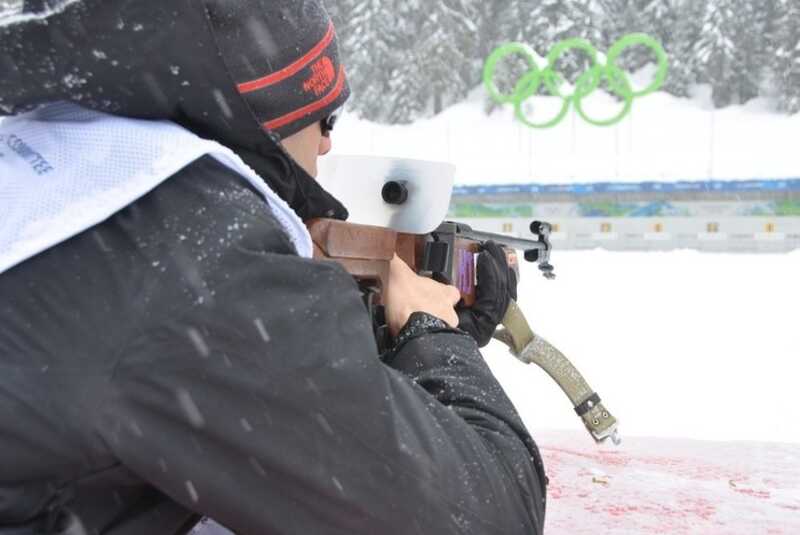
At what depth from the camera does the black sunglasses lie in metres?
1.36

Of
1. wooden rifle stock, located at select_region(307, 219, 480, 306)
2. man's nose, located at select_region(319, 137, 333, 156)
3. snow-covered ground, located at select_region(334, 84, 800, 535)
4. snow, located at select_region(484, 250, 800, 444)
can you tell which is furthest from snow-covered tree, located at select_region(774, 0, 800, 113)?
man's nose, located at select_region(319, 137, 333, 156)

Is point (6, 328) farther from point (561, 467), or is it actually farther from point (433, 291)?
point (561, 467)

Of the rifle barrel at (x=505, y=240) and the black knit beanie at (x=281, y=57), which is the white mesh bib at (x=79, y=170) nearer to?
the black knit beanie at (x=281, y=57)

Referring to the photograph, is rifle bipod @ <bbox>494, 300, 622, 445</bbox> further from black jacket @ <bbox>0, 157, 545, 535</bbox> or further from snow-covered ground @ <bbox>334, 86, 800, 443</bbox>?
snow-covered ground @ <bbox>334, 86, 800, 443</bbox>

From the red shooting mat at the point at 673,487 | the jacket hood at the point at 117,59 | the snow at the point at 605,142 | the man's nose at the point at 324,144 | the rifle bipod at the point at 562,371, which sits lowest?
the snow at the point at 605,142

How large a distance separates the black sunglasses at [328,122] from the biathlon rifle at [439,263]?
253mm

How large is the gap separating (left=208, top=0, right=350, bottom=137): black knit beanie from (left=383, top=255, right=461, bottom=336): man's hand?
0.37 meters

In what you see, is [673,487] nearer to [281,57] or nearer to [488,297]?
[488,297]

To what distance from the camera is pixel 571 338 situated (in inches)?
345

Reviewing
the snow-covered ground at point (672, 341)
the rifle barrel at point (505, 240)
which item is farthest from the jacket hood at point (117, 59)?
the snow-covered ground at point (672, 341)

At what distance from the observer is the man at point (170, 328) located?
0.87 m

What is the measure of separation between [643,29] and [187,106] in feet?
153

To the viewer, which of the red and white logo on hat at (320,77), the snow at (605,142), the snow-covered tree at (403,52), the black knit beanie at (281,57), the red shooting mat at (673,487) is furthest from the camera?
the snow-covered tree at (403,52)

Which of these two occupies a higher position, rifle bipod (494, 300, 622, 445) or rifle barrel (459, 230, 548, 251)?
rifle barrel (459, 230, 548, 251)
